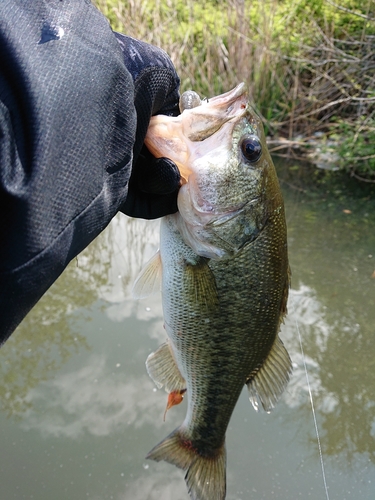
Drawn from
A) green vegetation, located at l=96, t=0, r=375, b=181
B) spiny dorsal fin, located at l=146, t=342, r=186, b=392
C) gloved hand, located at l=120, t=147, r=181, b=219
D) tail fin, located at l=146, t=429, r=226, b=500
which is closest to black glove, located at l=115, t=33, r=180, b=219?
gloved hand, located at l=120, t=147, r=181, b=219

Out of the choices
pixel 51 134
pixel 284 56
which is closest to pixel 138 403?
pixel 51 134

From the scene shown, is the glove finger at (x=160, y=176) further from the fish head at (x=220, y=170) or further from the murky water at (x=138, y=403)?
the murky water at (x=138, y=403)

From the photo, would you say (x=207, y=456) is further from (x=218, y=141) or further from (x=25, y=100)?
(x=25, y=100)

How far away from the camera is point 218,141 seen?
1427 millimetres

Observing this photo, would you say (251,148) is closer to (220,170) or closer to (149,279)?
(220,170)

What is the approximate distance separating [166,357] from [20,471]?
956 mm

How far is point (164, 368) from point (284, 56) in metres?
5.31

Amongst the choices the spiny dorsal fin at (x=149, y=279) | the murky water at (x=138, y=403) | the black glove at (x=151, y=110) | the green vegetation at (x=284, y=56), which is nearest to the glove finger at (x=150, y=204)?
the black glove at (x=151, y=110)

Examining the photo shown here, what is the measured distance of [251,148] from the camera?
1.45 m

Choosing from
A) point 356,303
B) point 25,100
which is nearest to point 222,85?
point 356,303

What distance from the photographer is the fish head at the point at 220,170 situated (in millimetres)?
1413

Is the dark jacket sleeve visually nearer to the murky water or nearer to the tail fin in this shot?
the tail fin

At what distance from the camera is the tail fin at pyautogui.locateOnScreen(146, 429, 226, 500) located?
1.74 meters

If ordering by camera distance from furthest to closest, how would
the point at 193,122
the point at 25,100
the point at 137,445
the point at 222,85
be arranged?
the point at 222,85 → the point at 137,445 → the point at 193,122 → the point at 25,100
